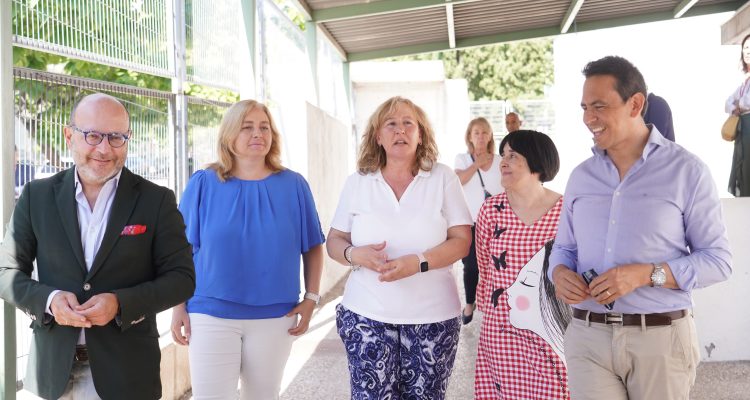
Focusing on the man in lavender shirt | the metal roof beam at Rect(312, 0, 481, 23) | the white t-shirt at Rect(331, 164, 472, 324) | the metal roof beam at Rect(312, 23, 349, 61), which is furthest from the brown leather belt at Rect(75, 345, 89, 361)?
the metal roof beam at Rect(312, 23, 349, 61)

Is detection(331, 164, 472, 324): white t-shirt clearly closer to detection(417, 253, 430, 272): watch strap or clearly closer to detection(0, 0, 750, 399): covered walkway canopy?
detection(417, 253, 430, 272): watch strap

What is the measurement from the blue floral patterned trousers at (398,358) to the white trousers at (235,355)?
36cm

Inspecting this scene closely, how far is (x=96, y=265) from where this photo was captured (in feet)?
8.54

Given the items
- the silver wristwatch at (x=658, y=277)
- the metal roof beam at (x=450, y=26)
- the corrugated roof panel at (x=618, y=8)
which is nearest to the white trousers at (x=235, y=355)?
the silver wristwatch at (x=658, y=277)

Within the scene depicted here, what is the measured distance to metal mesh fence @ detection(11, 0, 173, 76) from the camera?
3.61m

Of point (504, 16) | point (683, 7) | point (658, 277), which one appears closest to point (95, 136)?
point (658, 277)

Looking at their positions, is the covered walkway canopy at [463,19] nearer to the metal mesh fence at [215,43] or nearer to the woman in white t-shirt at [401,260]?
the metal mesh fence at [215,43]

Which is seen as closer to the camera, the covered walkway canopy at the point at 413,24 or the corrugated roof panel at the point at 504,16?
the covered walkway canopy at the point at 413,24

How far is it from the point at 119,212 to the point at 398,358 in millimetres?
1384

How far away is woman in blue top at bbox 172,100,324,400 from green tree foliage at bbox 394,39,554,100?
128 ft

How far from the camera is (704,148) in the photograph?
650 inches

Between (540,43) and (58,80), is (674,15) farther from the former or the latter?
(540,43)

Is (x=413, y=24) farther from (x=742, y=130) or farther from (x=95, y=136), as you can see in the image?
(x=95, y=136)

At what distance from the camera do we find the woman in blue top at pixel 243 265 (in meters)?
3.47
